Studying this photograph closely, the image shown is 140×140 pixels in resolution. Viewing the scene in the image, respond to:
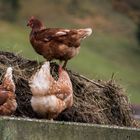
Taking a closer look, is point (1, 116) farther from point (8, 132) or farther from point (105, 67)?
point (105, 67)

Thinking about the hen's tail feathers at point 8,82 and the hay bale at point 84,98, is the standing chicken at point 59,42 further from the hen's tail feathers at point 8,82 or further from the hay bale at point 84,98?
the hen's tail feathers at point 8,82

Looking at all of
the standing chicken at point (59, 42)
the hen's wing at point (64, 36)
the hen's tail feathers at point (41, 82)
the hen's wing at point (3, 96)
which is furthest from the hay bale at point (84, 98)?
the hen's wing at point (3, 96)

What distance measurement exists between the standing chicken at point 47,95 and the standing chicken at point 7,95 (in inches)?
9.4

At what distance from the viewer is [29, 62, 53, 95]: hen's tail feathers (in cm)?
1217

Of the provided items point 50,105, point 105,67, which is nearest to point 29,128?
point 50,105

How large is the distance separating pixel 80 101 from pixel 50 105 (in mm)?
1532

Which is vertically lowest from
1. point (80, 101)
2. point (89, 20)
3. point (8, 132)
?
point (8, 132)

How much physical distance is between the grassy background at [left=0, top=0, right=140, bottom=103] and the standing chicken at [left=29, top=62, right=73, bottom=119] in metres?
25.9

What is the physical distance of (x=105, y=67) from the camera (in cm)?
4500

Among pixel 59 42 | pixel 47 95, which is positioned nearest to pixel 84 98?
pixel 59 42

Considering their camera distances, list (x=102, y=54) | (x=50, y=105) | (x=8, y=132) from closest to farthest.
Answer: (x=8, y=132)
(x=50, y=105)
(x=102, y=54)

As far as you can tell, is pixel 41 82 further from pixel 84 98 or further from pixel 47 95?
pixel 84 98

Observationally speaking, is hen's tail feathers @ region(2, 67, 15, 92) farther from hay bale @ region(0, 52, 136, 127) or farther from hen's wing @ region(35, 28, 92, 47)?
hen's wing @ region(35, 28, 92, 47)

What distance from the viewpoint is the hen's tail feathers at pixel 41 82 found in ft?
39.9
